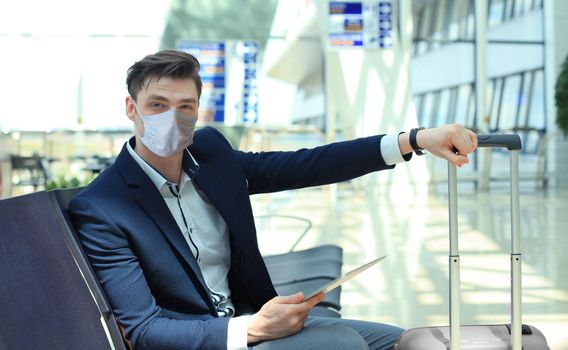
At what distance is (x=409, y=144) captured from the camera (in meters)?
1.79

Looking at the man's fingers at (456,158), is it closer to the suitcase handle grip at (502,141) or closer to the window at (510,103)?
the suitcase handle grip at (502,141)

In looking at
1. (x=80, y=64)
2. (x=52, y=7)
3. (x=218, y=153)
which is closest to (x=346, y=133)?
(x=80, y=64)

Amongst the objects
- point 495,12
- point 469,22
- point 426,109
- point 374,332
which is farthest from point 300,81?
point 374,332

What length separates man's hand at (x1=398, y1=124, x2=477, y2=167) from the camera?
1562mm

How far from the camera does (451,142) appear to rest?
5.23ft

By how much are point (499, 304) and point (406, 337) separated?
289cm

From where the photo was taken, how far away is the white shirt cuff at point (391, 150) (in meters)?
1.81

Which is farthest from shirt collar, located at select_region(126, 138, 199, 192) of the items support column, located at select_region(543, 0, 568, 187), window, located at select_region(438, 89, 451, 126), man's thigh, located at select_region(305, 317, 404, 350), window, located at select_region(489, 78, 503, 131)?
window, located at select_region(438, 89, 451, 126)

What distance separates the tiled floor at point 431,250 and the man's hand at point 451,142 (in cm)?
208

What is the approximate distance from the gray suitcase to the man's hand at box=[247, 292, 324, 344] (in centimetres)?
28

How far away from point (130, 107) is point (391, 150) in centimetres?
67

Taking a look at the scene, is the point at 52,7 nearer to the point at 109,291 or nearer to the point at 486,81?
the point at 486,81

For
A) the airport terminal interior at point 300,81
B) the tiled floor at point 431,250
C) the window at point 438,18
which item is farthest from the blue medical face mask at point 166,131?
the window at point 438,18

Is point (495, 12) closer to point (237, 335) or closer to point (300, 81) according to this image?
point (300, 81)
